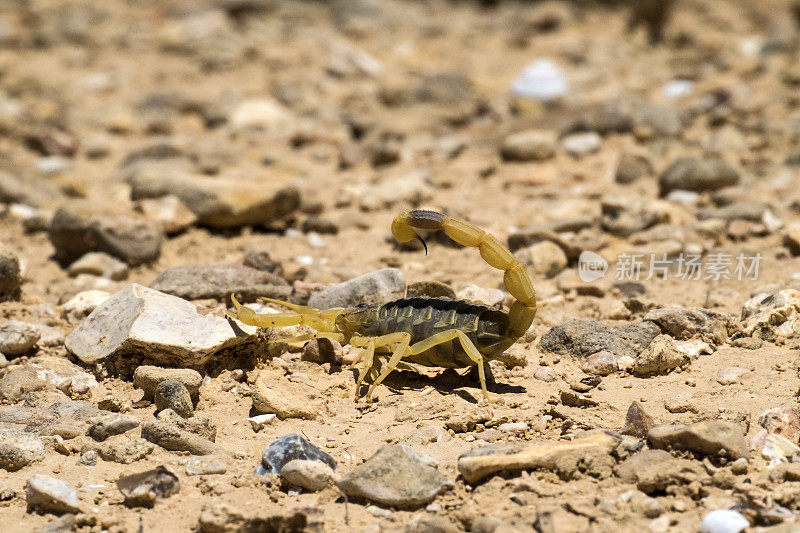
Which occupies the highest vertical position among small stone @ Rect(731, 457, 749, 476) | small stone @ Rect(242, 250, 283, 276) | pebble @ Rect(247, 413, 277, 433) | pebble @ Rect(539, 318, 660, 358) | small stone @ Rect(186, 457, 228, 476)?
small stone @ Rect(731, 457, 749, 476)

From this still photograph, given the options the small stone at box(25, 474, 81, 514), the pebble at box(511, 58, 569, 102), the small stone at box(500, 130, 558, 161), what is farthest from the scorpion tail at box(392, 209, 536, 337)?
the pebble at box(511, 58, 569, 102)

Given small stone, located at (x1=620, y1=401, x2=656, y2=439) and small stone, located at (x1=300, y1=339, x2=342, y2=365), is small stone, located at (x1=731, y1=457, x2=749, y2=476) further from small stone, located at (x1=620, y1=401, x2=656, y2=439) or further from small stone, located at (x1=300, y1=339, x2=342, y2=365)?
small stone, located at (x1=300, y1=339, x2=342, y2=365)

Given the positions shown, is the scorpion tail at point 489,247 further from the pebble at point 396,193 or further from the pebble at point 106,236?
the pebble at point 396,193

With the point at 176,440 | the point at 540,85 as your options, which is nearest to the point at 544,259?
the point at 176,440

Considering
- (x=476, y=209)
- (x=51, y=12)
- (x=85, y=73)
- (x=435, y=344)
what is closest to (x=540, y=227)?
(x=476, y=209)

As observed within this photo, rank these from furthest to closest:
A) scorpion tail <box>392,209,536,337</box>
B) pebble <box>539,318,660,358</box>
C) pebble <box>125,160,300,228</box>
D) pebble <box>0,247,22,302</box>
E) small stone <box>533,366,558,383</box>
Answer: pebble <box>125,160,300,228</box> → pebble <box>0,247,22,302</box> → pebble <box>539,318,660,358</box> → small stone <box>533,366,558,383</box> → scorpion tail <box>392,209,536,337</box>

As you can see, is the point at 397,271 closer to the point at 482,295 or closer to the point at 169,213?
the point at 482,295
